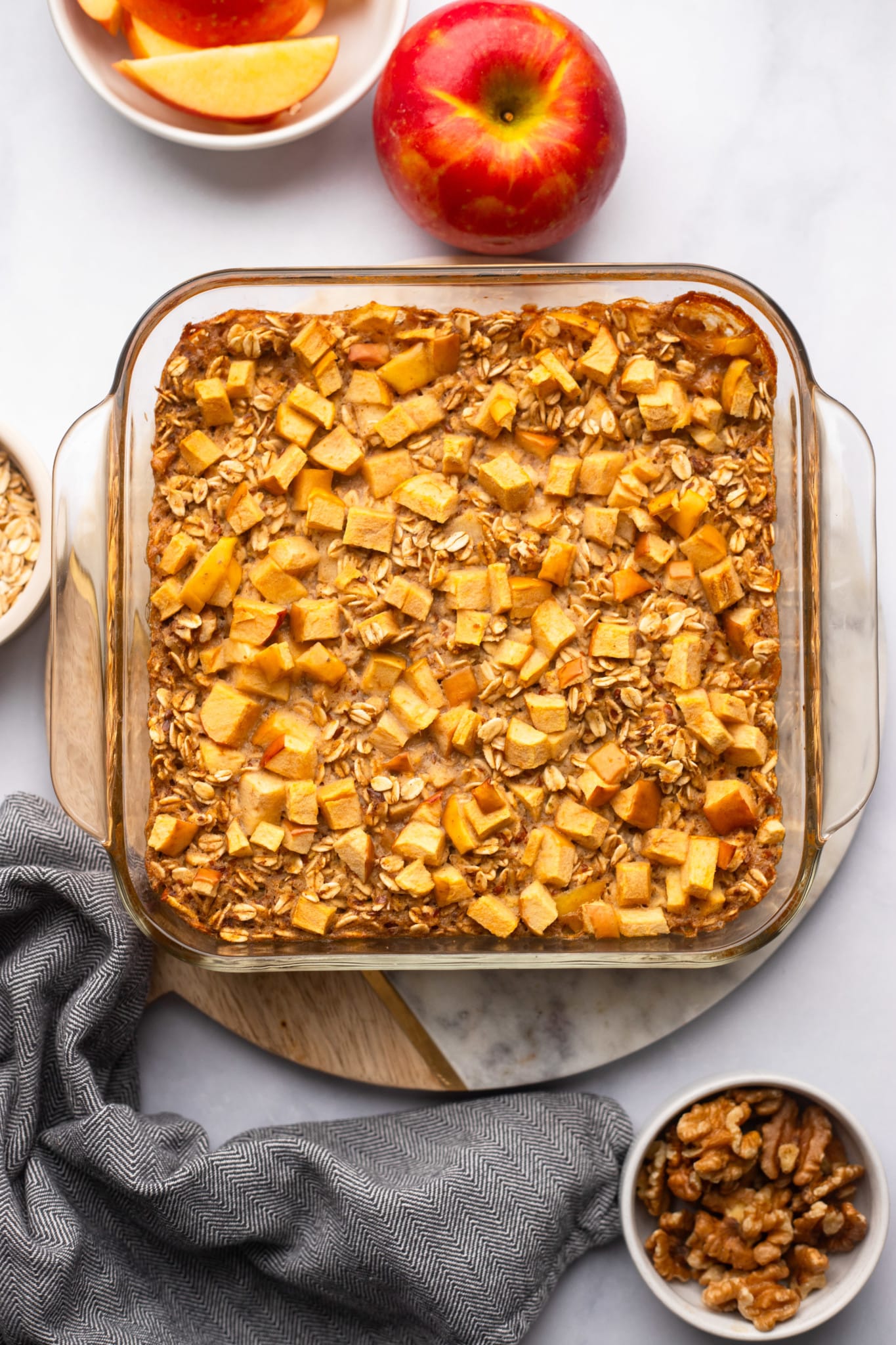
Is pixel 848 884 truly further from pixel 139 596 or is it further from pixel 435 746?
pixel 139 596

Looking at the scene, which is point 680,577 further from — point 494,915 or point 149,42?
point 149,42

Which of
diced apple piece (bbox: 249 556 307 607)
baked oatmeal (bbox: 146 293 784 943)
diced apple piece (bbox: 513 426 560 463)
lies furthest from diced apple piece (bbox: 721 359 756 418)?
diced apple piece (bbox: 249 556 307 607)

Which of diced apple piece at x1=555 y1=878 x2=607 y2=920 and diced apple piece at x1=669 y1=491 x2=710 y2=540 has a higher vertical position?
diced apple piece at x1=669 y1=491 x2=710 y2=540

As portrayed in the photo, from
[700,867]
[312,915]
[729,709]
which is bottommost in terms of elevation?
[312,915]

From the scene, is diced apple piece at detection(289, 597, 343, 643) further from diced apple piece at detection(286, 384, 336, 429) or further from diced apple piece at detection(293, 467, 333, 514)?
diced apple piece at detection(286, 384, 336, 429)

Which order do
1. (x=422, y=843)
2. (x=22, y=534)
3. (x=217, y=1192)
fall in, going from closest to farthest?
(x=422, y=843)
(x=217, y=1192)
(x=22, y=534)

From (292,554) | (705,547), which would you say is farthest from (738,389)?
(292,554)

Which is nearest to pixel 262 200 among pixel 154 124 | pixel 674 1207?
pixel 154 124
